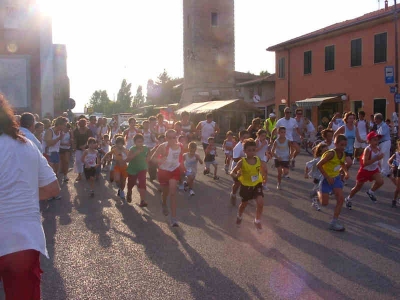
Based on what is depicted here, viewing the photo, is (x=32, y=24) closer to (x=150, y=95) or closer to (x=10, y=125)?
(x=10, y=125)

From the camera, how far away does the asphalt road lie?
5172mm

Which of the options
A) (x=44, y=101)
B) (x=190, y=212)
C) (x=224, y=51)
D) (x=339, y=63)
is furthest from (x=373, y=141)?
(x=224, y=51)

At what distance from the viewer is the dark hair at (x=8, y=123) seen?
9.95ft

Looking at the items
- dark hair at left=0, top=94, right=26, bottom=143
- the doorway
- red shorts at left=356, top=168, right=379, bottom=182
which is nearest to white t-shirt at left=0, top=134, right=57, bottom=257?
dark hair at left=0, top=94, right=26, bottom=143

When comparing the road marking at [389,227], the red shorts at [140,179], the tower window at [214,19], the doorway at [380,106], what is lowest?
the road marking at [389,227]

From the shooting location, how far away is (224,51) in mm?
64250

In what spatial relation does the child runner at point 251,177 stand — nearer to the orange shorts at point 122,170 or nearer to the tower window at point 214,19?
the orange shorts at point 122,170

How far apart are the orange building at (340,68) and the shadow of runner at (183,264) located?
23672 millimetres

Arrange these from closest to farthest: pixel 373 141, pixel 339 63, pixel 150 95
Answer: pixel 373 141, pixel 339 63, pixel 150 95

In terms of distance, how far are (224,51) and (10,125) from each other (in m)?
62.5

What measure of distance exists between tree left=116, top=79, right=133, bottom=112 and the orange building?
7887 centimetres

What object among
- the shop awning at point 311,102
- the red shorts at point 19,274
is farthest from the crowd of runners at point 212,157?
the shop awning at point 311,102

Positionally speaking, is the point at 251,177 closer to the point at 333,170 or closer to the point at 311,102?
the point at 333,170

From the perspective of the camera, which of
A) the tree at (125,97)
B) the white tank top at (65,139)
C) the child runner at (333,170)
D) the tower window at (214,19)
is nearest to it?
the child runner at (333,170)
